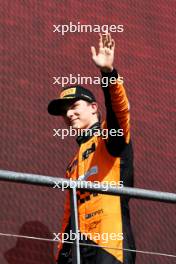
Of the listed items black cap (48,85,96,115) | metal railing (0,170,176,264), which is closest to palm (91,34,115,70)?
black cap (48,85,96,115)

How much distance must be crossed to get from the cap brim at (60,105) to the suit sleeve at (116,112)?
1.17 feet

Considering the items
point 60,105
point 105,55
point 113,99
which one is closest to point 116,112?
point 113,99

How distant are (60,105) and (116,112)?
46 centimetres

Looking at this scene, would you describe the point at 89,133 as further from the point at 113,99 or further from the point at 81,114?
the point at 113,99

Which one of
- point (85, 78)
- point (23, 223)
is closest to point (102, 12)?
point (85, 78)

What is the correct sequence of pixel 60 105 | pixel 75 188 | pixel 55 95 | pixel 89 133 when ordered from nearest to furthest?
pixel 75 188 < pixel 89 133 < pixel 60 105 < pixel 55 95

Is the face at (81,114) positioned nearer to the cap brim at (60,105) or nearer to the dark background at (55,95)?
the cap brim at (60,105)

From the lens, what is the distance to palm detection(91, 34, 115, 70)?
8.52 ft

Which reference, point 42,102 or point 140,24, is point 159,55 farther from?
point 42,102

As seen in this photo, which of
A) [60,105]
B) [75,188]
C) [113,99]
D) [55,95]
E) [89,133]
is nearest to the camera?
[75,188]

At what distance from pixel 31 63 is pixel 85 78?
46 centimetres

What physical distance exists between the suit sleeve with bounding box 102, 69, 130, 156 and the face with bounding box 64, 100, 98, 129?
246mm

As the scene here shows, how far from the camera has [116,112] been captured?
2.61m

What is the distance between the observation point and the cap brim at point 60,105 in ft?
9.75
